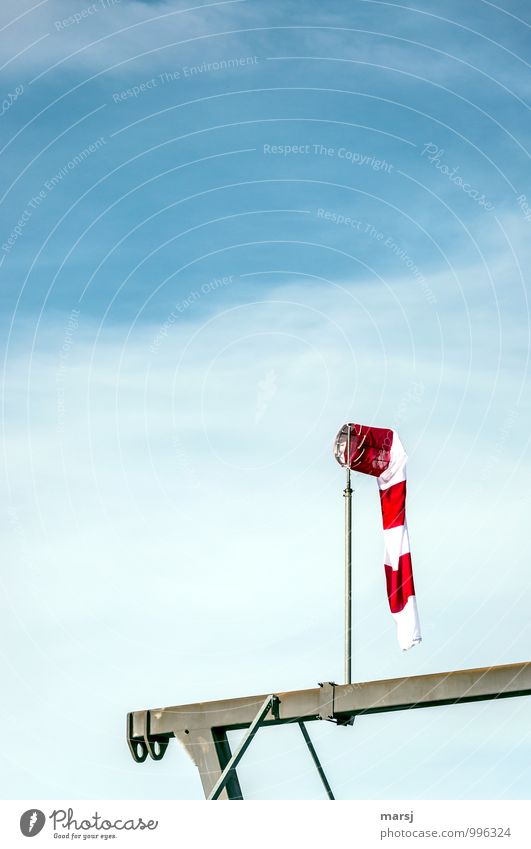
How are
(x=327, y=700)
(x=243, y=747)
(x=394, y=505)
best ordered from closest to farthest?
(x=327, y=700)
(x=243, y=747)
(x=394, y=505)

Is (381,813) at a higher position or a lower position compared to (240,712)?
lower

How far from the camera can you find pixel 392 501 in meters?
18.6

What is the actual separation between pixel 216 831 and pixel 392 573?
485 cm

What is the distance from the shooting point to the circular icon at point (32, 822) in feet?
50.6

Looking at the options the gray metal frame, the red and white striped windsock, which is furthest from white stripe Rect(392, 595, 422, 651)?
the gray metal frame

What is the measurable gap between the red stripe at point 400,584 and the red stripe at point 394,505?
20.3 inches

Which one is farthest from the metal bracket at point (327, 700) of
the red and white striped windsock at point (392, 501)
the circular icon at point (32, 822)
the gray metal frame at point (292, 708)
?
the circular icon at point (32, 822)

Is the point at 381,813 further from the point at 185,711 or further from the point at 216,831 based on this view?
the point at 185,711

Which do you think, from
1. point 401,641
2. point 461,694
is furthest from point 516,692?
point 401,641

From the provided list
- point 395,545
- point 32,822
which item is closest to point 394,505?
point 395,545

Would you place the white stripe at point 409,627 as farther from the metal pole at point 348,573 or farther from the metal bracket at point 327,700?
the metal bracket at point 327,700

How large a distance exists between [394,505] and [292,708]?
11.1 feet

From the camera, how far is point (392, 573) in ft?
60.2

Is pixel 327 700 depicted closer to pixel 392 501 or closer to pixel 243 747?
pixel 243 747
